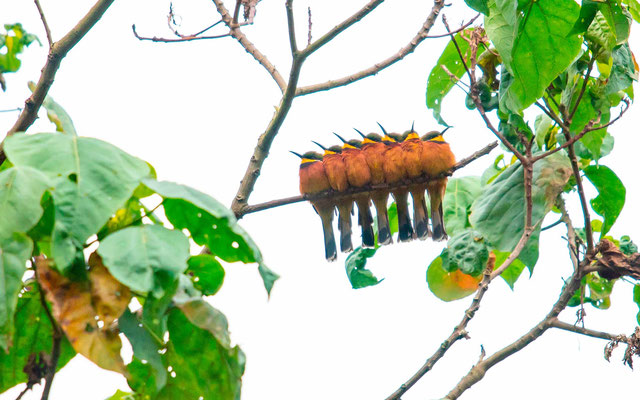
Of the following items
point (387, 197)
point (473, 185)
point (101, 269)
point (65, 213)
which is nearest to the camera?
point (65, 213)

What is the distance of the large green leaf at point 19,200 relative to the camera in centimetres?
136

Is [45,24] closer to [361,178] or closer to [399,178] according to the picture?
[361,178]

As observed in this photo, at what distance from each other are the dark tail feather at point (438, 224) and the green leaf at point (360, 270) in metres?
0.78

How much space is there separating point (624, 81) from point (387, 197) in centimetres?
231

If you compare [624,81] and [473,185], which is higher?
[624,81]

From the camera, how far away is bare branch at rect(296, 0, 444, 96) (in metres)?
3.51

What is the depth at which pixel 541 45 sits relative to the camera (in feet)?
8.68

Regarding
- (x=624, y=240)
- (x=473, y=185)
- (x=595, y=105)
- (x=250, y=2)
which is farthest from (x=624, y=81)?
(x=250, y=2)

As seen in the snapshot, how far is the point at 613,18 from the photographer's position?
2496mm

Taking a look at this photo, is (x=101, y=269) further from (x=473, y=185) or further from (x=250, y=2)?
(x=473, y=185)

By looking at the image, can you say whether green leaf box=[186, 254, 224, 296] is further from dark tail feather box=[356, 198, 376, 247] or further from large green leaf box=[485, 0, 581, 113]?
dark tail feather box=[356, 198, 376, 247]

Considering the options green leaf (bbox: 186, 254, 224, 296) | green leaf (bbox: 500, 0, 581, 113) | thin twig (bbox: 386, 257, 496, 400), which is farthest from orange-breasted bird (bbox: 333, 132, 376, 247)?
green leaf (bbox: 186, 254, 224, 296)

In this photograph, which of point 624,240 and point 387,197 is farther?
point 387,197

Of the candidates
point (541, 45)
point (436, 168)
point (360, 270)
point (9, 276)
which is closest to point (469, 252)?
point (360, 270)
